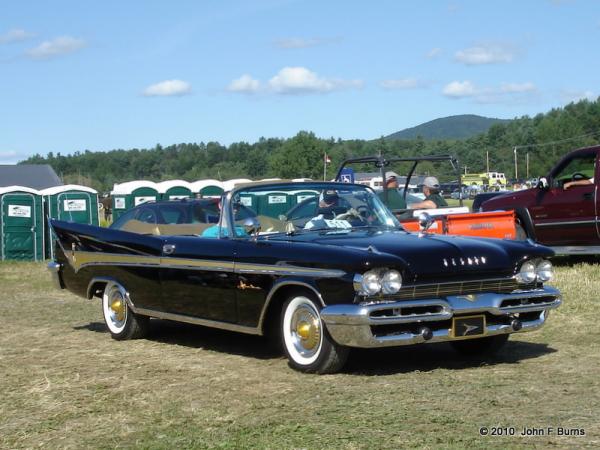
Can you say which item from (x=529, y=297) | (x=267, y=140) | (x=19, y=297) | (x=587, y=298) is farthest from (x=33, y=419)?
(x=267, y=140)

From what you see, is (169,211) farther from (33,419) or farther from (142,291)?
(33,419)

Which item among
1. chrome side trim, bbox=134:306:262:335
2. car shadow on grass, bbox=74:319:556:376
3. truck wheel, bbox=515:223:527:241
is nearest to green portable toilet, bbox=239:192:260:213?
chrome side trim, bbox=134:306:262:335

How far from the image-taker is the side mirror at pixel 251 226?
24.4 ft

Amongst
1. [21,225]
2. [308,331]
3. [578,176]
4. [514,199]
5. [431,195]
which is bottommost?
[308,331]

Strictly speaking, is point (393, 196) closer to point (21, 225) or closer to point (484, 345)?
point (484, 345)

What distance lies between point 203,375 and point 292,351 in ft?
2.33

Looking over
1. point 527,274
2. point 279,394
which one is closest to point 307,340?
point 279,394

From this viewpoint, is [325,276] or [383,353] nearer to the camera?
[325,276]

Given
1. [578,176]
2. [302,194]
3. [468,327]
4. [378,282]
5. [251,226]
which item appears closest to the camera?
[378,282]

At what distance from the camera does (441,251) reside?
6723mm

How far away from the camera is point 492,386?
631 centimetres

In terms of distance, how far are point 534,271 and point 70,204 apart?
62.4 ft

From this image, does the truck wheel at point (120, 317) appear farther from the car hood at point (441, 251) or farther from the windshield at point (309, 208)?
the car hood at point (441, 251)

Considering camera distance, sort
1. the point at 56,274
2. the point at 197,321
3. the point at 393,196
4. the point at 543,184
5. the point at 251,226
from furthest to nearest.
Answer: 1. the point at 543,184
2. the point at 393,196
3. the point at 56,274
4. the point at 197,321
5. the point at 251,226
